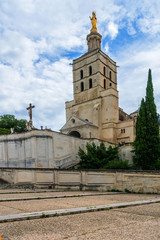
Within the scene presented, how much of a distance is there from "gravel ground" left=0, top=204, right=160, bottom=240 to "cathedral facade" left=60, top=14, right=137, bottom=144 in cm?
3228

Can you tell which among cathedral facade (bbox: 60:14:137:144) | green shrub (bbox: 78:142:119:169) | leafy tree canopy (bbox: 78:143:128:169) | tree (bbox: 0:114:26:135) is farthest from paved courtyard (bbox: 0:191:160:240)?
tree (bbox: 0:114:26:135)

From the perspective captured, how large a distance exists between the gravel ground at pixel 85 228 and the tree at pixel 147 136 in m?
19.2

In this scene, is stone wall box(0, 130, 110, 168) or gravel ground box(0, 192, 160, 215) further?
stone wall box(0, 130, 110, 168)

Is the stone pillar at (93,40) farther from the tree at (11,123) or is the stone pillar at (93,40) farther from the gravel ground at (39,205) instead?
the gravel ground at (39,205)

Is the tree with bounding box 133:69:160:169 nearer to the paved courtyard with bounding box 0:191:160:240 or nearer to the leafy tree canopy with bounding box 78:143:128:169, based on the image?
the leafy tree canopy with bounding box 78:143:128:169

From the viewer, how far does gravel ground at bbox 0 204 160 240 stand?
149 inches

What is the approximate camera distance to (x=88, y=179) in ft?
51.9

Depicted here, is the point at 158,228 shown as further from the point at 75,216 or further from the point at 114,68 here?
the point at 114,68

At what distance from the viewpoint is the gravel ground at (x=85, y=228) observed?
3.78 metres

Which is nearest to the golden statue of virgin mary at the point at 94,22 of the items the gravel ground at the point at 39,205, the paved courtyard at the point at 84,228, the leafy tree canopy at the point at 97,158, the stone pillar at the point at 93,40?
the stone pillar at the point at 93,40

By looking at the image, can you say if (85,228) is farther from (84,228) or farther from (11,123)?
(11,123)

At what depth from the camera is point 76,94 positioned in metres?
47.7

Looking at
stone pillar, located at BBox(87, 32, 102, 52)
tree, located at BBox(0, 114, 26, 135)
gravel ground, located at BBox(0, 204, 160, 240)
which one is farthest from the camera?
tree, located at BBox(0, 114, 26, 135)

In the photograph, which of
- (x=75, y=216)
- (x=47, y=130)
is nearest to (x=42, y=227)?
(x=75, y=216)
